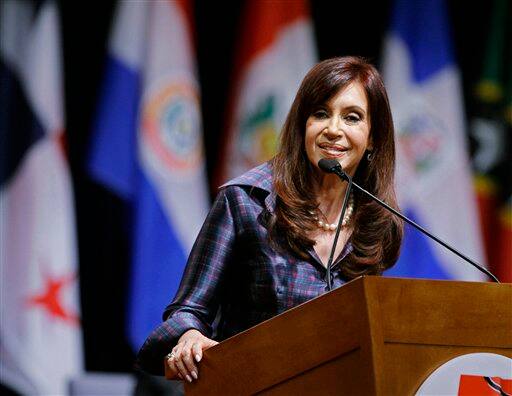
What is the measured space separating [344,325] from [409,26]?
11.9 feet

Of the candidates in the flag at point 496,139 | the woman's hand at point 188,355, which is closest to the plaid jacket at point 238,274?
the woman's hand at point 188,355

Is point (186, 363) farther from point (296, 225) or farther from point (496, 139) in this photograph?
point (496, 139)

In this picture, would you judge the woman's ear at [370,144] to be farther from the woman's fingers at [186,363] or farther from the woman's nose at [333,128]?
the woman's fingers at [186,363]

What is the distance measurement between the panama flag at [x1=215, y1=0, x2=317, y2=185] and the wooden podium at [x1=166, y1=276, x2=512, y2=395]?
2978 mm

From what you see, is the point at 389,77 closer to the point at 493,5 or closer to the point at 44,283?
the point at 493,5

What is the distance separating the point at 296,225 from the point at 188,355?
0.46 m

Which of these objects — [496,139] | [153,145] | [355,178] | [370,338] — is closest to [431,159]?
[496,139]

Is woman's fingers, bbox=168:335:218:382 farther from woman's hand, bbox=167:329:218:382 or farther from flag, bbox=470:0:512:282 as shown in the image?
flag, bbox=470:0:512:282

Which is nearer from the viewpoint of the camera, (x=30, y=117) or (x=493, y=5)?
(x=30, y=117)

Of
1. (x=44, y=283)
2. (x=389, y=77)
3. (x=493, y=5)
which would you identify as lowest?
(x=44, y=283)

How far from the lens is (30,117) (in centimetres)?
466

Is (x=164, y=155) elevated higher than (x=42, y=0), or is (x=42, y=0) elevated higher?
(x=42, y=0)

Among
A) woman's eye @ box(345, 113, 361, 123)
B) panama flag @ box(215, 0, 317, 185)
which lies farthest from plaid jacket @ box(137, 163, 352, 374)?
panama flag @ box(215, 0, 317, 185)

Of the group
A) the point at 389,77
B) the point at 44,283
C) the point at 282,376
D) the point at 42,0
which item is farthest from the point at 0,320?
the point at 282,376
